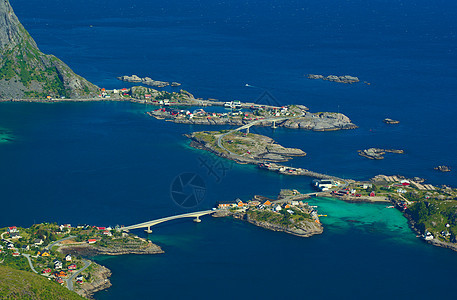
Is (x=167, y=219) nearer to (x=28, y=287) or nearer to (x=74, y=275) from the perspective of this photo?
(x=74, y=275)

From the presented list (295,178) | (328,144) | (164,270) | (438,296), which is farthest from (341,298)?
(328,144)

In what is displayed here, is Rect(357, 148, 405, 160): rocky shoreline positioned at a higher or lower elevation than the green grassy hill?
higher

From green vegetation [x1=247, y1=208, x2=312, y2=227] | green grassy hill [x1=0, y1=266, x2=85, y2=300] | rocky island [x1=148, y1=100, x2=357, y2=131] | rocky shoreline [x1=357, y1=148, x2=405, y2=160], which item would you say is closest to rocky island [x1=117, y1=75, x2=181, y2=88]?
rocky island [x1=148, y1=100, x2=357, y2=131]

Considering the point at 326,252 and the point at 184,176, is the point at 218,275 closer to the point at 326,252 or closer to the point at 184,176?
the point at 326,252

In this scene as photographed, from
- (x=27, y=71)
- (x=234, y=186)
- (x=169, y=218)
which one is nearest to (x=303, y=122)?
(x=234, y=186)

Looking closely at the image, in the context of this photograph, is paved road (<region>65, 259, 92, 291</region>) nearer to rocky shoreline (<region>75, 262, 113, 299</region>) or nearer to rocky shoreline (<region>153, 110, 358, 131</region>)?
rocky shoreline (<region>75, 262, 113, 299</region>)

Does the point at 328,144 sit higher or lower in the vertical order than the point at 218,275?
higher
